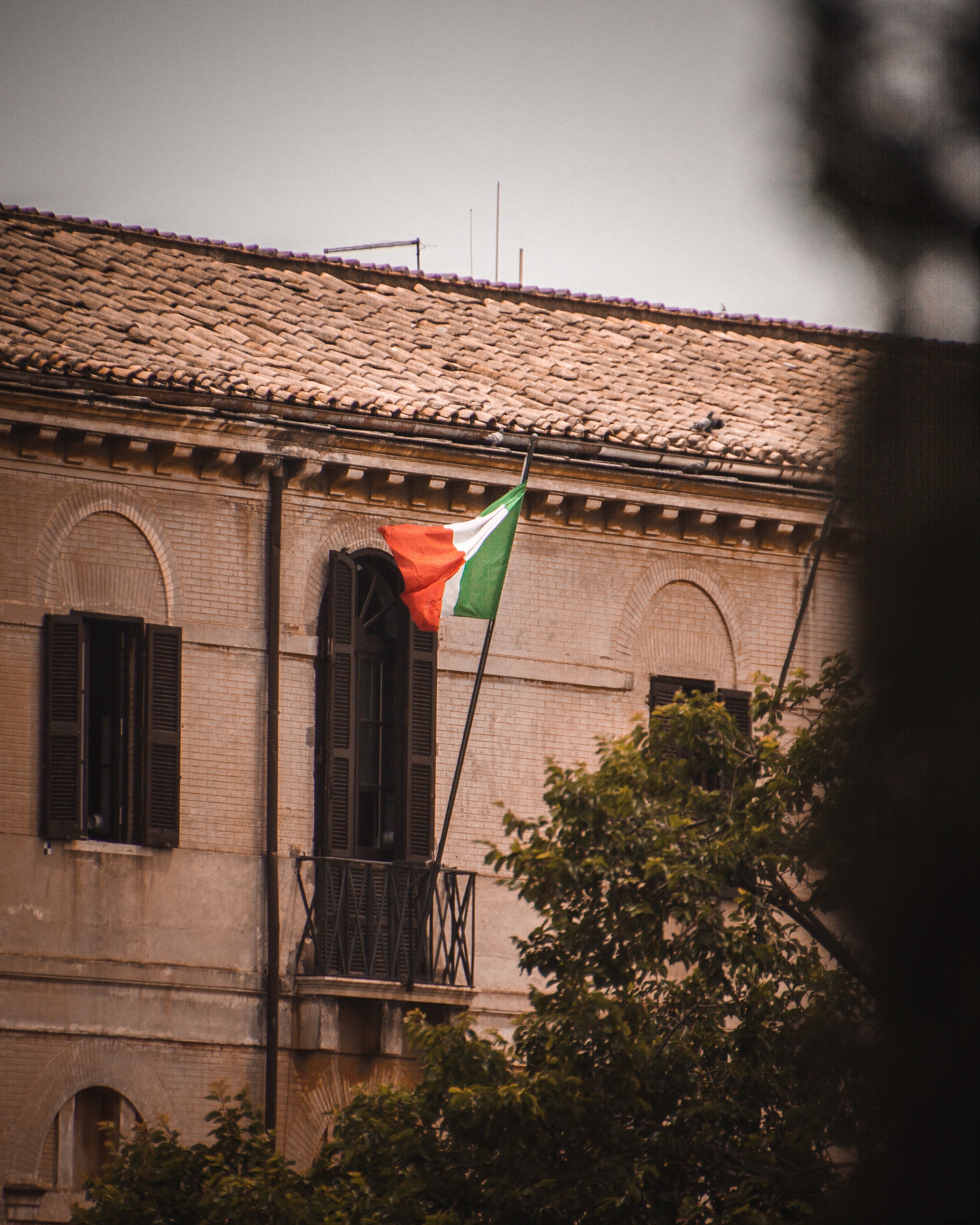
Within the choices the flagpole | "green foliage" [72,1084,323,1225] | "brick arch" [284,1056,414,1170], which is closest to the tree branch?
"green foliage" [72,1084,323,1225]

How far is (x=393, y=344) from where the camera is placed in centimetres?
1816

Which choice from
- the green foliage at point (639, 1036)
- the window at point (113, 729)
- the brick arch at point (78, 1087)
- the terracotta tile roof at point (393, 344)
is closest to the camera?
the green foliage at point (639, 1036)

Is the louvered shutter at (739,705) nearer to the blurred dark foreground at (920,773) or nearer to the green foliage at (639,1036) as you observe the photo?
the green foliage at (639,1036)

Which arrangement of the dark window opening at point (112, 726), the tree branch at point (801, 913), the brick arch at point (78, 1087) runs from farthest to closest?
the dark window opening at point (112, 726)
the brick arch at point (78, 1087)
the tree branch at point (801, 913)

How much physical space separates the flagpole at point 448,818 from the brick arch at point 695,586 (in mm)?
1761

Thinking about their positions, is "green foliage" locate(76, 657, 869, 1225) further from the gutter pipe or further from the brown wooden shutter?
the brown wooden shutter

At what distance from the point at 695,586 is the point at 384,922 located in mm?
4292

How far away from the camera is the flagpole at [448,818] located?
15.2 meters

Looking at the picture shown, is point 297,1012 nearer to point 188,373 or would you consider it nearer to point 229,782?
point 229,782

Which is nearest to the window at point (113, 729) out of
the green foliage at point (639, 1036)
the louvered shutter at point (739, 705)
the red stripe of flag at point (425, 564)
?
the red stripe of flag at point (425, 564)

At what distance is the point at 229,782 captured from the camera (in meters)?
15.3

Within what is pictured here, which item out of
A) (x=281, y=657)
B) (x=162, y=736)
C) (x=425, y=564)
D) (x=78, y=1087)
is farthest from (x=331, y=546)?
(x=78, y=1087)

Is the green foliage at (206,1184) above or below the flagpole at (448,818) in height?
below

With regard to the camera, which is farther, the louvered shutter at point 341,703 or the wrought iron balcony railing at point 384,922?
the louvered shutter at point 341,703
